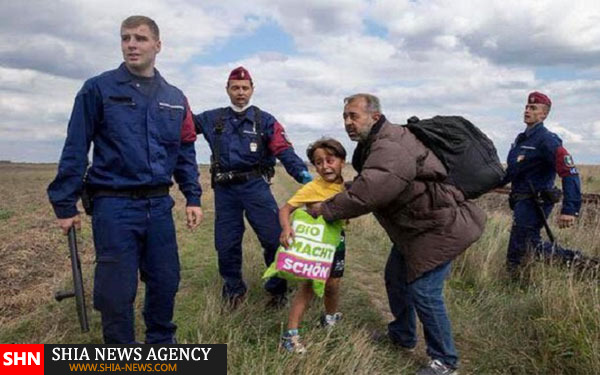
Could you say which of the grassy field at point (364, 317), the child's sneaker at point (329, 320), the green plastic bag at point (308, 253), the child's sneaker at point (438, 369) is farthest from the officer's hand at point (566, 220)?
the green plastic bag at point (308, 253)

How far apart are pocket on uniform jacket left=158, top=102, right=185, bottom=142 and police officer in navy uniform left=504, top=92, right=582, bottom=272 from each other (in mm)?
4081

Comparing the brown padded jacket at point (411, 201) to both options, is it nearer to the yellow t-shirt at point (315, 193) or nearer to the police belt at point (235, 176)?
the yellow t-shirt at point (315, 193)

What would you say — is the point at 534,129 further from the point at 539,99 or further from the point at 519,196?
the point at 519,196

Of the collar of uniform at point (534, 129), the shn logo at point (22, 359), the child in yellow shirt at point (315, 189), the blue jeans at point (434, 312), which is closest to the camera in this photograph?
the shn logo at point (22, 359)

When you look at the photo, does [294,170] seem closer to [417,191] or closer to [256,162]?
[256,162]

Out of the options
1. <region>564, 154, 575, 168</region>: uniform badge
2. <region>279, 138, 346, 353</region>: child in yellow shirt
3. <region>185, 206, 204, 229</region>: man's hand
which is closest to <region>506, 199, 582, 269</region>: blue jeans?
<region>564, 154, 575, 168</region>: uniform badge

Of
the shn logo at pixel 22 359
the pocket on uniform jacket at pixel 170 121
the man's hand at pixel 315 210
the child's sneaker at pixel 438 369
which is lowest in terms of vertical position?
the child's sneaker at pixel 438 369

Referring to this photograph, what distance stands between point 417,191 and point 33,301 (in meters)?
4.17

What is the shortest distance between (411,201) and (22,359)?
109 inches

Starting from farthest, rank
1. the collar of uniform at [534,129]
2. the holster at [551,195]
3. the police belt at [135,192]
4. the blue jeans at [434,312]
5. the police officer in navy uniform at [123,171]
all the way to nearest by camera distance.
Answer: the collar of uniform at [534,129]
the holster at [551,195]
the blue jeans at [434,312]
the police belt at [135,192]
the police officer in navy uniform at [123,171]

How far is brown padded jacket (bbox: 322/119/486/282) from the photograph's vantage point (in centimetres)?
336

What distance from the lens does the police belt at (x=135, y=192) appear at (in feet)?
11.6

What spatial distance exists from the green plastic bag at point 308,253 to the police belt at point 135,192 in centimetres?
99

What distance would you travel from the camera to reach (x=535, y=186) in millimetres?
5977
